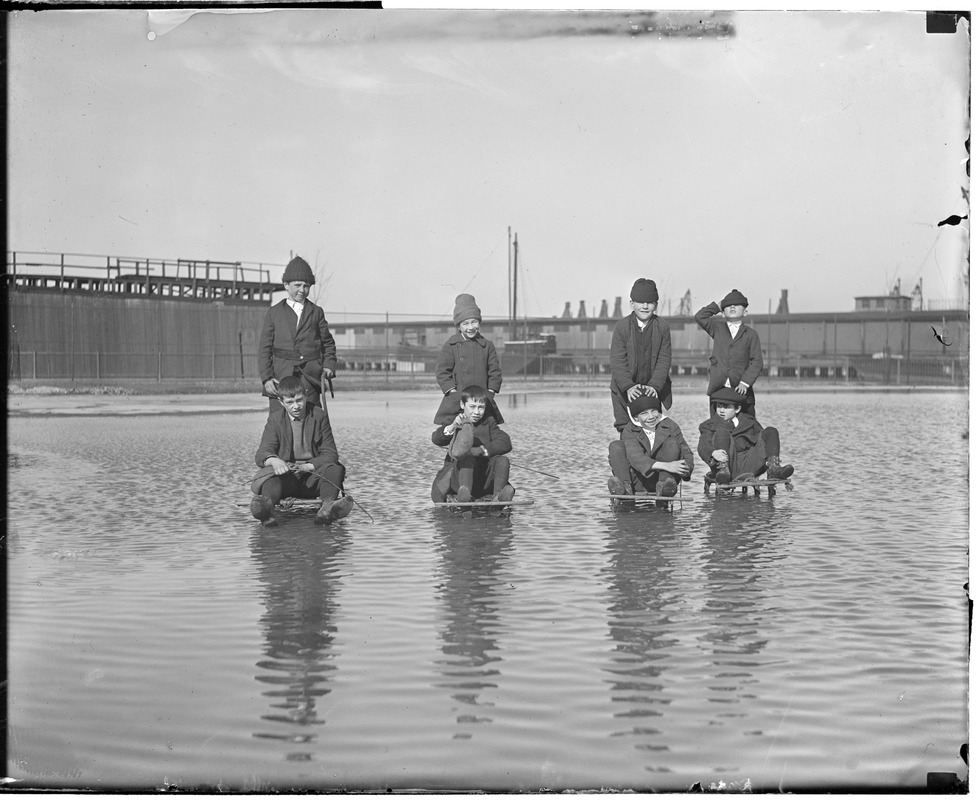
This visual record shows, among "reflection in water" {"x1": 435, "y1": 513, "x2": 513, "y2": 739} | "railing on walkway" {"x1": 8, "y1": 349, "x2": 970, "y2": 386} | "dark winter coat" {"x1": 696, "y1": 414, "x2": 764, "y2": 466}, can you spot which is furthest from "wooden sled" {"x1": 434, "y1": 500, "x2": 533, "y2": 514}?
"railing on walkway" {"x1": 8, "y1": 349, "x2": 970, "y2": 386}

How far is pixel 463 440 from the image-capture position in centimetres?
866

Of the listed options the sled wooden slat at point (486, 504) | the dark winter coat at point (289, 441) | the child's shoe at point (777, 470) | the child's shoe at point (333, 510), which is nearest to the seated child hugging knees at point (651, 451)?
the sled wooden slat at point (486, 504)

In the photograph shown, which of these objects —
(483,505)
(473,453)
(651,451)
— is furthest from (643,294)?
(483,505)

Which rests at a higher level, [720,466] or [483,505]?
[720,466]

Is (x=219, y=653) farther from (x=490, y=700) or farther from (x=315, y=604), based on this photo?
(x=490, y=700)

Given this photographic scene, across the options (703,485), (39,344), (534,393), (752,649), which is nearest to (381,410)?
(534,393)

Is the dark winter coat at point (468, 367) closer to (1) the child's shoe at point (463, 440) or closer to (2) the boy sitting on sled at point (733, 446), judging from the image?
(1) the child's shoe at point (463, 440)

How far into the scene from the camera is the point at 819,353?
52.1 meters

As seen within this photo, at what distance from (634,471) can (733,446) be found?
43.1 inches

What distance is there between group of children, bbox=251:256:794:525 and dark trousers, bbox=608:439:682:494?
1 cm

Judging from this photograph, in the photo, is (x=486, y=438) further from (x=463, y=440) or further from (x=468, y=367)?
(x=468, y=367)

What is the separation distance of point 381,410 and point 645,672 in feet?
65.0

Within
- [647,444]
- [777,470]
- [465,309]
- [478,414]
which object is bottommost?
[777,470]

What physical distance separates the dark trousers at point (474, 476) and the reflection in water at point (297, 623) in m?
1.18
